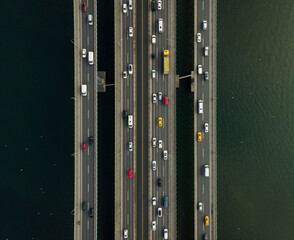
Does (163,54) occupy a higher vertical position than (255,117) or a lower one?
higher

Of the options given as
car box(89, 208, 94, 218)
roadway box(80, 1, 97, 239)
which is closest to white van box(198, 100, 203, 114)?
roadway box(80, 1, 97, 239)

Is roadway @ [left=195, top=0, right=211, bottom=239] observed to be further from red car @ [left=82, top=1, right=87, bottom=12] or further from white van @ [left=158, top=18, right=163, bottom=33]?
red car @ [left=82, top=1, right=87, bottom=12]

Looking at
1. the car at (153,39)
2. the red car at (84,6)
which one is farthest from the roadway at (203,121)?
the red car at (84,6)

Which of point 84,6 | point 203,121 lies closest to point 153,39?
point 84,6

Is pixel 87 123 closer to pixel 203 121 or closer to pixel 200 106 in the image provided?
pixel 200 106
